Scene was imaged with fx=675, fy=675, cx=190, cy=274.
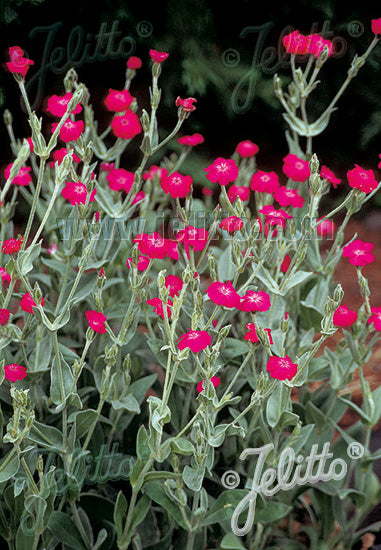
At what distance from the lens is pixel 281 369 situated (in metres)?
1.38

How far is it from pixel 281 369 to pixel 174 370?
219 millimetres

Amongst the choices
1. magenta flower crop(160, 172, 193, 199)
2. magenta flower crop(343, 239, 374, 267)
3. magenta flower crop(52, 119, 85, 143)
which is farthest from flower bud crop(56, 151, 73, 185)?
magenta flower crop(343, 239, 374, 267)

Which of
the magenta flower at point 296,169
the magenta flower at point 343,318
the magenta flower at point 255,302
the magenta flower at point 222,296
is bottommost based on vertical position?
the magenta flower at point 343,318

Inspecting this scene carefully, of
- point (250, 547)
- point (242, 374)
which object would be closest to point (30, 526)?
point (250, 547)

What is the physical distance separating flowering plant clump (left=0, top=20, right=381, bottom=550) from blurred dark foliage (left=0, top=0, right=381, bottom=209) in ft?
3.27

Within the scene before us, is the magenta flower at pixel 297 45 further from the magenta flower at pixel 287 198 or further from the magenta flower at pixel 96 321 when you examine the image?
the magenta flower at pixel 96 321

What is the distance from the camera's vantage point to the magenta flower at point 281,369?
4.49 ft

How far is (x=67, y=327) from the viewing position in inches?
73.1

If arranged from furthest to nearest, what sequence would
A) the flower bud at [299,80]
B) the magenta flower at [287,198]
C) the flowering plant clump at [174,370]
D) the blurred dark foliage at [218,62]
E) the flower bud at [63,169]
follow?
the blurred dark foliage at [218,62] → the flower bud at [299,80] → the magenta flower at [287,198] → the flowering plant clump at [174,370] → the flower bud at [63,169]

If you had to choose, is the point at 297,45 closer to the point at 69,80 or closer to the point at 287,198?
the point at 287,198

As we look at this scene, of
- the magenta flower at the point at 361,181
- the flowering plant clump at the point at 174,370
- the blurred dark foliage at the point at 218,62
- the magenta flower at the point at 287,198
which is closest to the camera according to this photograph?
the flowering plant clump at the point at 174,370

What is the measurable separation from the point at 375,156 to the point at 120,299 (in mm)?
2338

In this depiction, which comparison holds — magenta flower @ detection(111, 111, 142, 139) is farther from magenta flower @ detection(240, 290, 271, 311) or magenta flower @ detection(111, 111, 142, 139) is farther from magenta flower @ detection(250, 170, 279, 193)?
magenta flower @ detection(240, 290, 271, 311)

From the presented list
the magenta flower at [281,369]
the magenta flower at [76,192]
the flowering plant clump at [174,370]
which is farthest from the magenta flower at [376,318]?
the magenta flower at [76,192]
